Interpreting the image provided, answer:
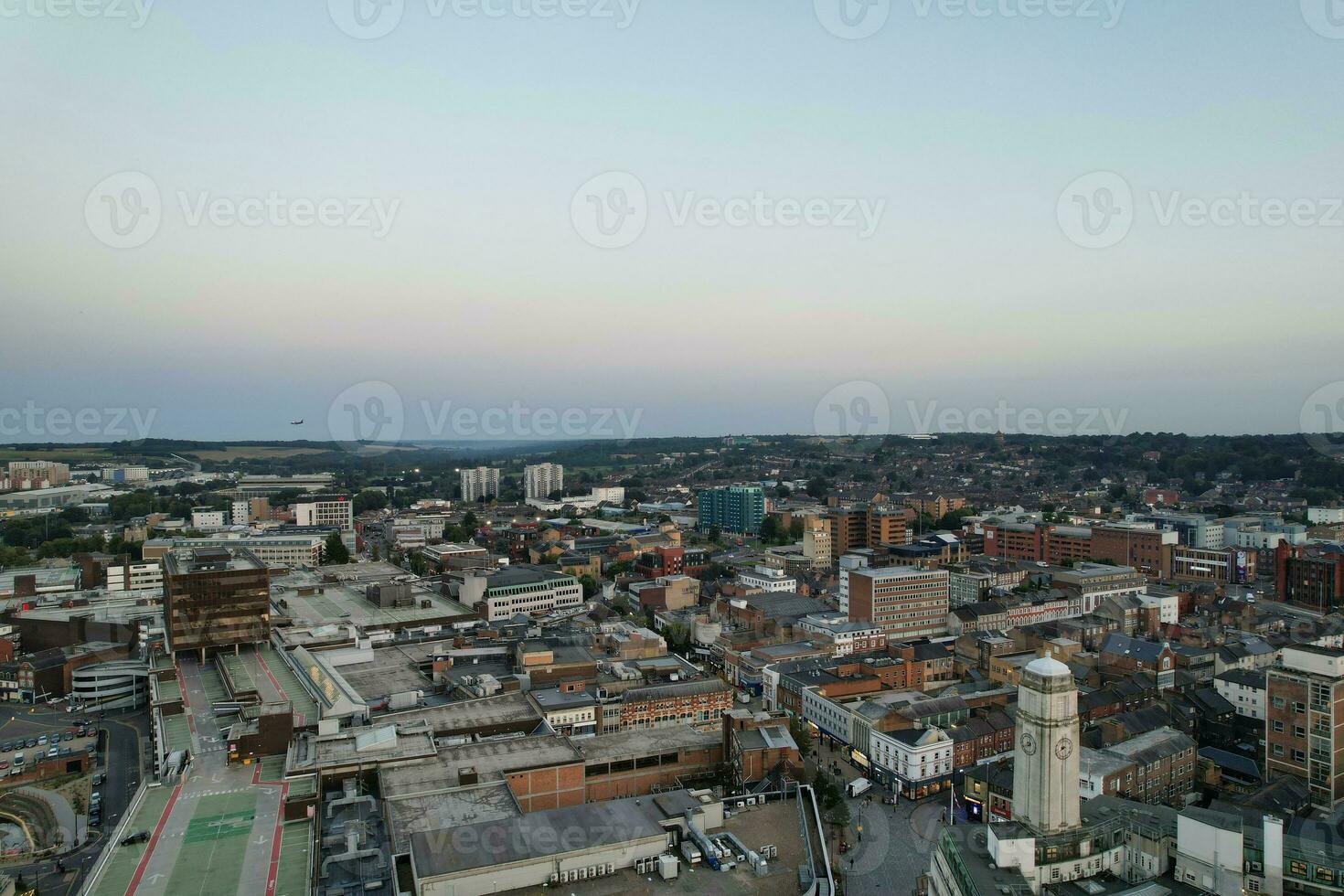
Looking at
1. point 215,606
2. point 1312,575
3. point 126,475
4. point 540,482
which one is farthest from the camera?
point 540,482

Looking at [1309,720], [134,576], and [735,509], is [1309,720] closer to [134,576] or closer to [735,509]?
[134,576]

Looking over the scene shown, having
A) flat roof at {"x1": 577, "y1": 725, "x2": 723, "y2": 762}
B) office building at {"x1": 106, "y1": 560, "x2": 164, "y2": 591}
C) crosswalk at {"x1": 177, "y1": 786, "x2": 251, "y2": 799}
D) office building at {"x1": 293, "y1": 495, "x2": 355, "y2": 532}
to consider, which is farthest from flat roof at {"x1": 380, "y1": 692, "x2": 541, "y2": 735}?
office building at {"x1": 293, "y1": 495, "x2": 355, "y2": 532}

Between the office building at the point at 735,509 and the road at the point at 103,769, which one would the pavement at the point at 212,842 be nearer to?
the road at the point at 103,769

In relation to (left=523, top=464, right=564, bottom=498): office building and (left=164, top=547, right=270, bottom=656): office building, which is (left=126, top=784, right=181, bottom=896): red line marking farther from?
(left=523, top=464, right=564, bottom=498): office building

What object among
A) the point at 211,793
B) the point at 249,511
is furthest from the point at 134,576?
the point at 249,511

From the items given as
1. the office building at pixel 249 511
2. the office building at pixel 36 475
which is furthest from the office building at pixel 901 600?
the office building at pixel 36 475

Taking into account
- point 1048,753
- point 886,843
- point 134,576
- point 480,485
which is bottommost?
point 886,843

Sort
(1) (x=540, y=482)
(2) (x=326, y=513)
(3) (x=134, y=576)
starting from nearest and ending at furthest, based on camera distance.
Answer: (3) (x=134, y=576)
(2) (x=326, y=513)
(1) (x=540, y=482)

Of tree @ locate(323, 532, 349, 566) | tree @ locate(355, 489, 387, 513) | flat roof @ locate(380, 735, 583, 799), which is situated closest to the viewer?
flat roof @ locate(380, 735, 583, 799)
